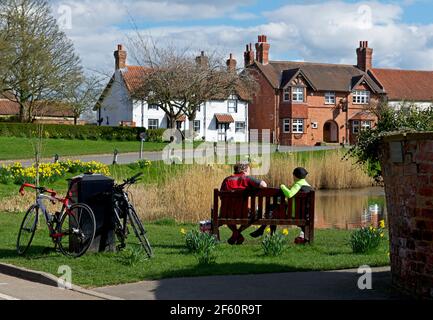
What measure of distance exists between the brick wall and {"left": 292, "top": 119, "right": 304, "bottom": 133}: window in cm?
6843

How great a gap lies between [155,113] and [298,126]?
14.2 metres

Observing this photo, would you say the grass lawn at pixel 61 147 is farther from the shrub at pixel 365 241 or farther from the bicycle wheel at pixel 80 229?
the shrub at pixel 365 241

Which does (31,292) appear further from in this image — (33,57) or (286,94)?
(286,94)

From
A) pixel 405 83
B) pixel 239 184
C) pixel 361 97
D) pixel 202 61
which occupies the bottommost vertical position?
pixel 239 184

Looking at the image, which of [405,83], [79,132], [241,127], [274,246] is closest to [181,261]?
[274,246]

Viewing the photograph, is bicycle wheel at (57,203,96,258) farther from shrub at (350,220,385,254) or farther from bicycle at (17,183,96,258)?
shrub at (350,220,385,254)

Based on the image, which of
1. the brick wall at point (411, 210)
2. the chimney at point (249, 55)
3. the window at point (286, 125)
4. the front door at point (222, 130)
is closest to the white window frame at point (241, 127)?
the front door at point (222, 130)

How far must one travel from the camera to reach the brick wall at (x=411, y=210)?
26.7 ft

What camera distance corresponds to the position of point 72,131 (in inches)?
2304

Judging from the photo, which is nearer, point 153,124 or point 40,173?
point 40,173

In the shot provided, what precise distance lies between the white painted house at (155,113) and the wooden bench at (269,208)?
59228 millimetres
